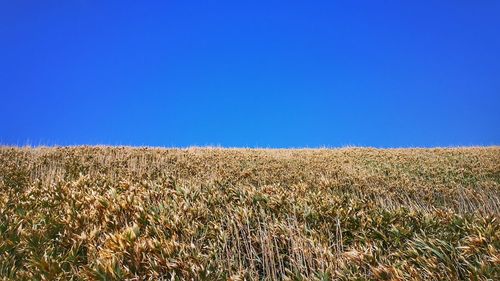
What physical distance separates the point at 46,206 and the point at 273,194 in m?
6.73

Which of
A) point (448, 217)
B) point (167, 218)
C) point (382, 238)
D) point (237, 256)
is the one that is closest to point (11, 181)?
point (167, 218)

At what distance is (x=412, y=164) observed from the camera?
96.2 feet

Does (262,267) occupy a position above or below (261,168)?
below

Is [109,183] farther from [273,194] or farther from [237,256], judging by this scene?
[237,256]

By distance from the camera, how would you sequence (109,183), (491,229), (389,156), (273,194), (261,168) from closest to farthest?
(491,229)
(273,194)
(109,183)
(261,168)
(389,156)

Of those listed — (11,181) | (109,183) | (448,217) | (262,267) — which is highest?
(11,181)

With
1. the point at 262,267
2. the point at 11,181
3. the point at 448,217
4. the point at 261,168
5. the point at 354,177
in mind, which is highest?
the point at 261,168

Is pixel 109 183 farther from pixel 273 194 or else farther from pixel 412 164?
pixel 412 164

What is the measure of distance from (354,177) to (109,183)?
1426 centimetres

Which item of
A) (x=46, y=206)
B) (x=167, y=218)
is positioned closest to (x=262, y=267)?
(x=167, y=218)

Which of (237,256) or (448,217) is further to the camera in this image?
(448,217)

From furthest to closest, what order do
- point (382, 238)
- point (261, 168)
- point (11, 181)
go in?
point (261, 168) → point (11, 181) → point (382, 238)

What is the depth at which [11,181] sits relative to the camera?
16.8 metres

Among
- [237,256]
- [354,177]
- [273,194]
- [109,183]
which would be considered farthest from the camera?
[354,177]
